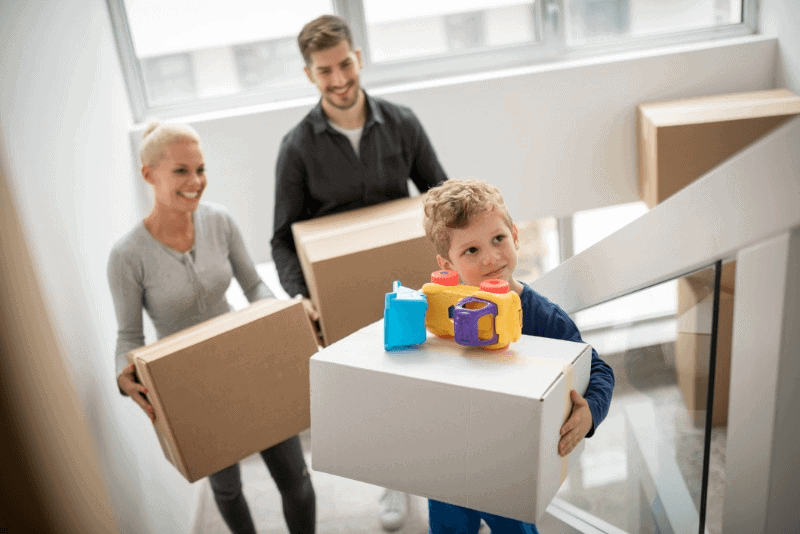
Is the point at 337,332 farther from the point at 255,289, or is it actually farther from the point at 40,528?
the point at 40,528

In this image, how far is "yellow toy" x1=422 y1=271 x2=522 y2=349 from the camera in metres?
0.93

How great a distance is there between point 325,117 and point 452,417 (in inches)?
51.7

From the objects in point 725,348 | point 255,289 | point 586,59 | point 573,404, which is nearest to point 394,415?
point 573,404

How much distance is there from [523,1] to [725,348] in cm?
252

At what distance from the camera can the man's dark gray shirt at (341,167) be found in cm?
197

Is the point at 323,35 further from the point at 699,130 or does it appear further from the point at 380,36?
the point at 699,130

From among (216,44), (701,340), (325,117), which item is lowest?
(701,340)

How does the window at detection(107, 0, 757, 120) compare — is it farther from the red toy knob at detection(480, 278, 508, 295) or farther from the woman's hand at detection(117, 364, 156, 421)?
the red toy knob at detection(480, 278, 508, 295)

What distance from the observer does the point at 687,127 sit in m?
2.60

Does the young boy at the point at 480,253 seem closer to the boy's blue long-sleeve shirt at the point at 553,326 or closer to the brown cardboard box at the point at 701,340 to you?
the boy's blue long-sleeve shirt at the point at 553,326

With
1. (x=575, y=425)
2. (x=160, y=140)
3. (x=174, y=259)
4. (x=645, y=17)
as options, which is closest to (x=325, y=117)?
(x=160, y=140)

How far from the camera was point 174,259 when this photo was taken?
1.67 metres

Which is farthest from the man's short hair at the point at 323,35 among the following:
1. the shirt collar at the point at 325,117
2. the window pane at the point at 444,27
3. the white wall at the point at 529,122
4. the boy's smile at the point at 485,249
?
the window pane at the point at 444,27

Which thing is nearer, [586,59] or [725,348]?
[725,348]
